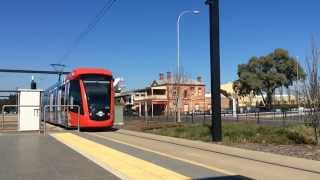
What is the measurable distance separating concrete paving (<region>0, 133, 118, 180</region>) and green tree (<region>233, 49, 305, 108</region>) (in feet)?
282

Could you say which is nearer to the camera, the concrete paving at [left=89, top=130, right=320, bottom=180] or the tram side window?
the concrete paving at [left=89, top=130, right=320, bottom=180]

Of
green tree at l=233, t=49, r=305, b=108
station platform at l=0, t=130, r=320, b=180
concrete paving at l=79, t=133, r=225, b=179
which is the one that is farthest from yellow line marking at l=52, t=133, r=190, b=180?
green tree at l=233, t=49, r=305, b=108

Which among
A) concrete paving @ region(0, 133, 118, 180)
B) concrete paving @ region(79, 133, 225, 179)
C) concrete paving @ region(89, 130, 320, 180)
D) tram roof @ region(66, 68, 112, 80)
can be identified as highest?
tram roof @ region(66, 68, 112, 80)

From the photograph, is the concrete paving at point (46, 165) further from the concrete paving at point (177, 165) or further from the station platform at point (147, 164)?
the concrete paving at point (177, 165)

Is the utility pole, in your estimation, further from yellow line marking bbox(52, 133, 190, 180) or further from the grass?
yellow line marking bbox(52, 133, 190, 180)

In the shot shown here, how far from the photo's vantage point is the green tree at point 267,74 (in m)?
102

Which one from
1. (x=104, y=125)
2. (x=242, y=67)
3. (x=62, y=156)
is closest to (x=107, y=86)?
(x=104, y=125)

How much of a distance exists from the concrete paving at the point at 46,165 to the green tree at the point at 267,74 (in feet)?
282

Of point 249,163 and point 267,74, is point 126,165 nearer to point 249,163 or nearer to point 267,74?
point 249,163

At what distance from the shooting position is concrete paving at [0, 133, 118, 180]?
1229 cm

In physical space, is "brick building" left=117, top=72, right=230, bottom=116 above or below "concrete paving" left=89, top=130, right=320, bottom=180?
above

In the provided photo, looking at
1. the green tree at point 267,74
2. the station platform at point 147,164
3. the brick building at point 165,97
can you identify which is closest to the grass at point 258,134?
the station platform at point 147,164

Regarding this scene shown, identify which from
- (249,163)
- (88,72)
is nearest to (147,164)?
(249,163)

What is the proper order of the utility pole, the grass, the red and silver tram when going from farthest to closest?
the red and silver tram
the utility pole
the grass
